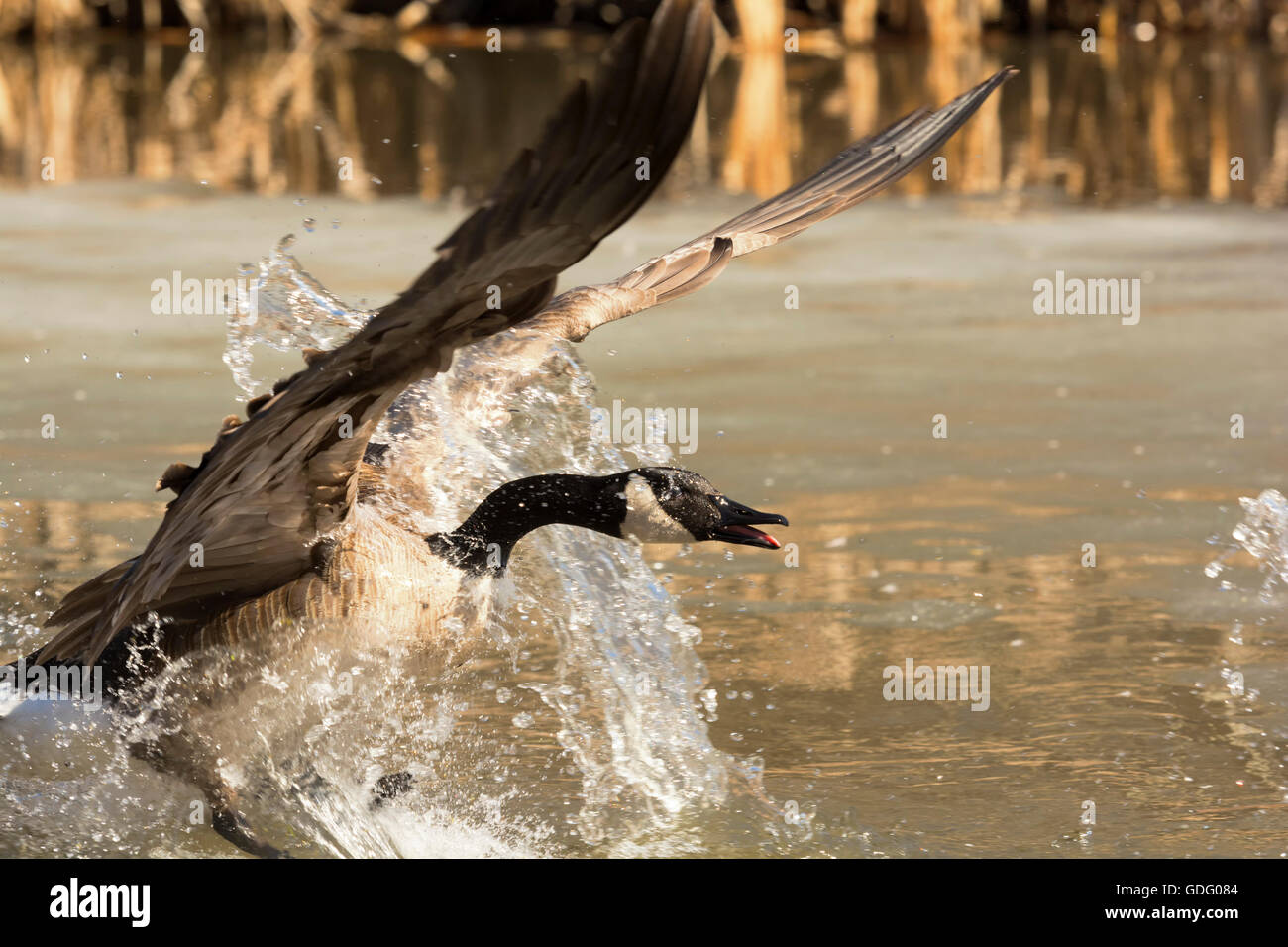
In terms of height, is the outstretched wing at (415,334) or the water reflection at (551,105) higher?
the water reflection at (551,105)

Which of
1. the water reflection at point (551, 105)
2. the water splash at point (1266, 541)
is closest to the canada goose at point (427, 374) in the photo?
the water splash at point (1266, 541)

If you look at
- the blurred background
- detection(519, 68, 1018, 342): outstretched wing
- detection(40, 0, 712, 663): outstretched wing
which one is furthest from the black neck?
the blurred background

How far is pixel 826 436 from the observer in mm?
7719

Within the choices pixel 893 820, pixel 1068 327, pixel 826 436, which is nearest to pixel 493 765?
pixel 893 820

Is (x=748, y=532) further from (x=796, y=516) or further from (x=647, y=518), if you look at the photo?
(x=796, y=516)

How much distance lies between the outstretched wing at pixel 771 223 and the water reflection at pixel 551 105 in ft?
24.0

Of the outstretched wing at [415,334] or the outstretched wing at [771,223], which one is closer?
the outstretched wing at [415,334]

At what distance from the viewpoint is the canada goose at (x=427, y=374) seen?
3.15 metres

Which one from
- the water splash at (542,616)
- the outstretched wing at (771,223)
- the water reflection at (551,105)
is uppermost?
the water reflection at (551,105)

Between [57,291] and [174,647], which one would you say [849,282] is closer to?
[57,291]

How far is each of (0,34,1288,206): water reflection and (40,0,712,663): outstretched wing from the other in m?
8.29

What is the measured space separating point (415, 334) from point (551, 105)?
13314 millimetres

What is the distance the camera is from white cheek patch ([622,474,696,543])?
15.1 feet

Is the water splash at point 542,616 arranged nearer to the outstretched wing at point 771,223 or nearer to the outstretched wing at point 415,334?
the outstretched wing at point 771,223
